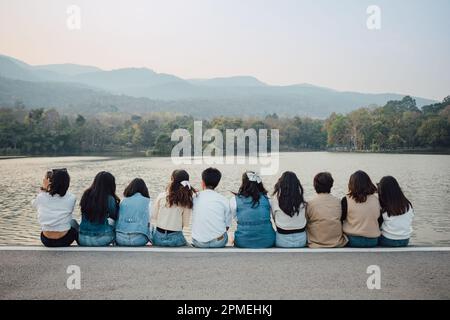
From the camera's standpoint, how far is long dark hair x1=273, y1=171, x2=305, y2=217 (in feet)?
14.0

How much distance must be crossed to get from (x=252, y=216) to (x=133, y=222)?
3.91ft

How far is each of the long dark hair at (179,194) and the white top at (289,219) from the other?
33.8 inches

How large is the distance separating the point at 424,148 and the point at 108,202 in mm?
64964

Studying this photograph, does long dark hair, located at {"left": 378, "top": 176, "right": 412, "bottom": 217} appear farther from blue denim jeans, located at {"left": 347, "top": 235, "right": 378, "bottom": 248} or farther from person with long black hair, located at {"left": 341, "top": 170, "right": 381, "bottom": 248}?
A: blue denim jeans, located at {"left": 347, "top": 235, "right": 378, "bottom": 248}

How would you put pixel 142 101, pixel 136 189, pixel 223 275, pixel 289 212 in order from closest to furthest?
pixel 223 275, pixel 289 212, pixel 136 189, pixel 142 101

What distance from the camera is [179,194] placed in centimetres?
442

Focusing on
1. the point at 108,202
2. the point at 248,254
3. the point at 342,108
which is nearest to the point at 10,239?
the point at 108,202

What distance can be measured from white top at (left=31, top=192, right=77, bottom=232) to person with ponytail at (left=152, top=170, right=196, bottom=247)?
0.86m

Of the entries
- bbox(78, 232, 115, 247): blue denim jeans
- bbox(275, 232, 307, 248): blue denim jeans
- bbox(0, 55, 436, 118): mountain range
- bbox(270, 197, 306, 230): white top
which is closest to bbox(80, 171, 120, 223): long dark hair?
bbox(78, 232, 115, 247): blue denim jeans

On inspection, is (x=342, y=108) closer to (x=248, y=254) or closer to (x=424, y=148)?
(x=424, y=148)

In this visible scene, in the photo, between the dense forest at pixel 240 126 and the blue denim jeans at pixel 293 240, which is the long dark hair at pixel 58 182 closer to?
the blue denim jeans at pixel 293 240

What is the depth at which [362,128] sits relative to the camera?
2795 inches

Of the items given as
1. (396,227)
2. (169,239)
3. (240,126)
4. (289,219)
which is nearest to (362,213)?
(396,227)

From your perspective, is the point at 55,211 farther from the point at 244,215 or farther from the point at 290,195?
the point at 290,195
